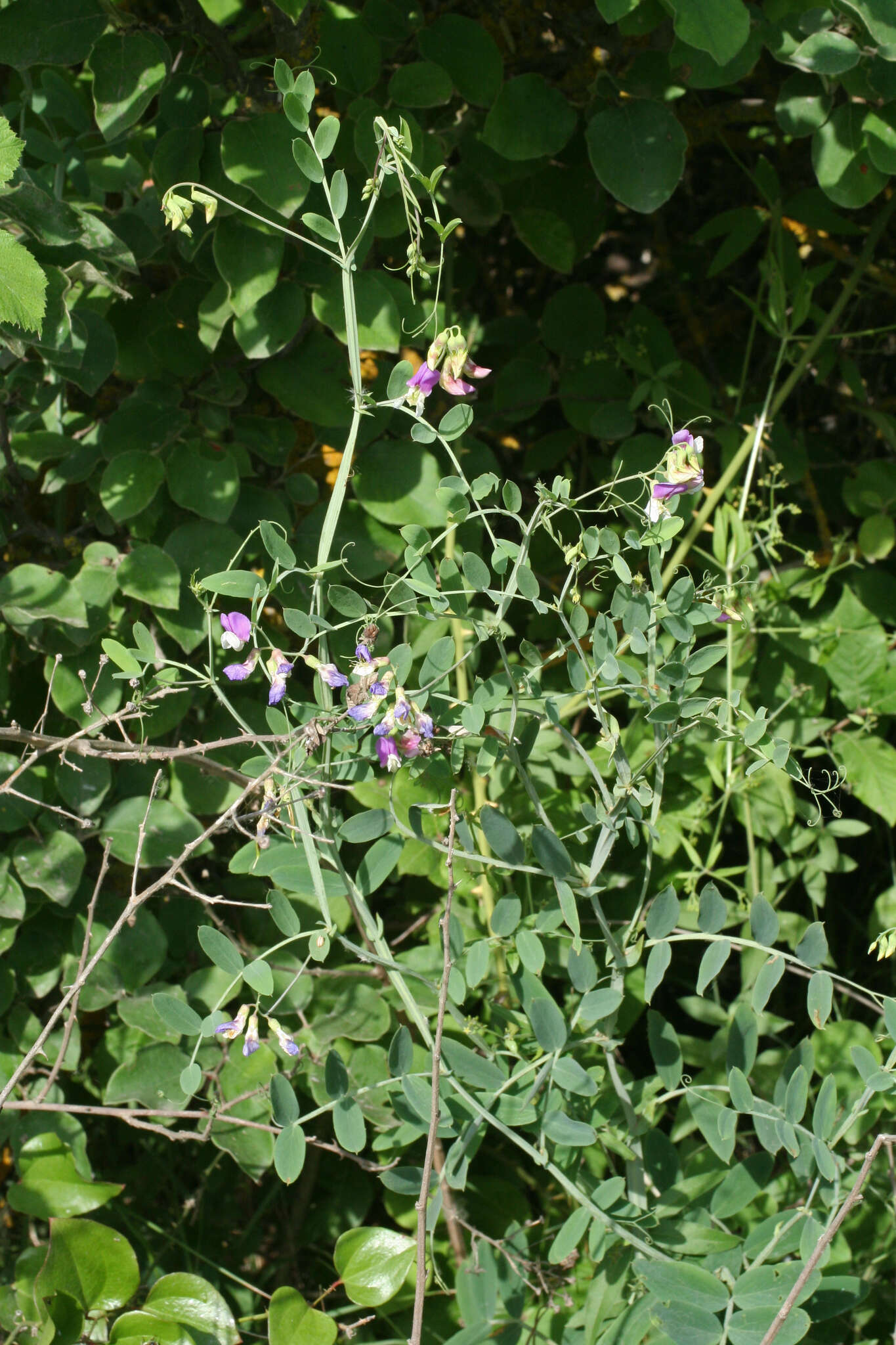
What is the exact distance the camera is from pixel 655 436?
1.19 m

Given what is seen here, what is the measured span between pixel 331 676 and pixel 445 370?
0.71ft

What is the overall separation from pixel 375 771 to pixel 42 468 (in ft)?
1.70

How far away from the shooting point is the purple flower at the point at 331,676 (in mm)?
719

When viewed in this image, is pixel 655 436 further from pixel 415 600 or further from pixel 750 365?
pixel 415 600

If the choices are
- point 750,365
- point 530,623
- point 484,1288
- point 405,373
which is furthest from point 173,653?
point 750,365

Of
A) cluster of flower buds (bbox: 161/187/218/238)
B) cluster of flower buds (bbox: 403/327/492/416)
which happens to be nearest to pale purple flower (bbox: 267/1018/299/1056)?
cluster of flower buds (bbox: 403/327/492/416)

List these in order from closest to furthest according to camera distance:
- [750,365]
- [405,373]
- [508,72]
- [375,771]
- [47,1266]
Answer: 1. [405,373]
2. [47,1266]
3. [375,771]
4. [508,72]
5. [750,365]

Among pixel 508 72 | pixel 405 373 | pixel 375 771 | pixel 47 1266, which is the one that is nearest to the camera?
pixel 405 373

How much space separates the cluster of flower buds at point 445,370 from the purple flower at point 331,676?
0.18 meters

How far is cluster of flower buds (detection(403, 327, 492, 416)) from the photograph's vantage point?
0.71 metres

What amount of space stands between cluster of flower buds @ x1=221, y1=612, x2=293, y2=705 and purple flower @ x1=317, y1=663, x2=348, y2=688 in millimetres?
21

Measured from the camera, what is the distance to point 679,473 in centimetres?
70

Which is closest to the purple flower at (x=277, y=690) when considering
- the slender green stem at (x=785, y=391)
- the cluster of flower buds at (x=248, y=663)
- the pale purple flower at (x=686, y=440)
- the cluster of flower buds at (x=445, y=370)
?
the cluster of flower buds at (x=248, y=663)

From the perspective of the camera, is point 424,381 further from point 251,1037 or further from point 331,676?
point 251,1037
